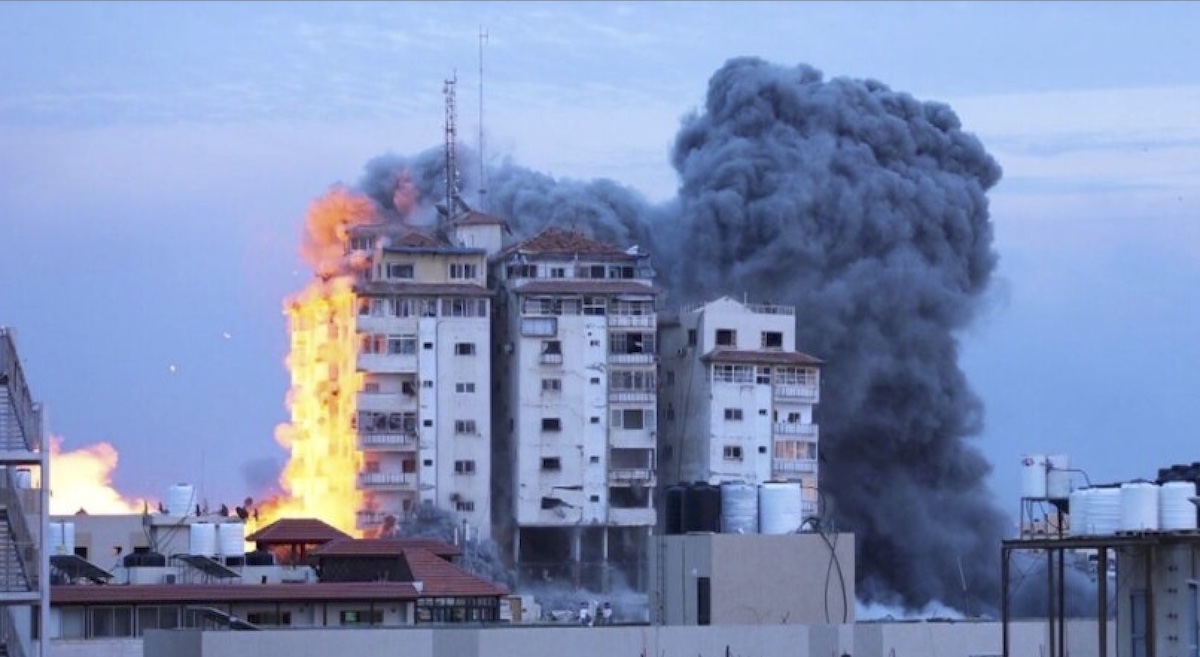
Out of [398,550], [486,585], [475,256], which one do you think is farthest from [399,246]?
[486,585]

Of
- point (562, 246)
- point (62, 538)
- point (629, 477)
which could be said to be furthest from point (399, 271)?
point (62, 538)

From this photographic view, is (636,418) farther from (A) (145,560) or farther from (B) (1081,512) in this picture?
(B) (1081,512)

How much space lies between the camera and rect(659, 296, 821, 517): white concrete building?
13888 centimetres

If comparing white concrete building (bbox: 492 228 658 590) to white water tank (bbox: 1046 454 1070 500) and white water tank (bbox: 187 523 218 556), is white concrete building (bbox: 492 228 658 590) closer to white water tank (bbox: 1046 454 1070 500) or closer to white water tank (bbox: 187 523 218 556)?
white water tank (bbox: 187 523 218 556)

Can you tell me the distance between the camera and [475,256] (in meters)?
139

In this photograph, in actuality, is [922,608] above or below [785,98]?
below

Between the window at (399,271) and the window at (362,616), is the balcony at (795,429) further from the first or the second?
the window at (362,616)

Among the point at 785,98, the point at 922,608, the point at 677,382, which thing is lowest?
the point at 922,608

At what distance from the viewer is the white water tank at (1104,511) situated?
4922 cm

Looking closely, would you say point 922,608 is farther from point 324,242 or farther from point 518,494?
point 324,242

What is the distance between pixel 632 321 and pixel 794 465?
8.80 metres

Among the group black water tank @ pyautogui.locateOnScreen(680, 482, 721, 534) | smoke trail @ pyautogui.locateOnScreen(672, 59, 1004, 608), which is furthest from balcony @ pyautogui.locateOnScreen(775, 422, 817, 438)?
black water tank @ pyautogui.locateOnScreen(680, 482, 721, 534)

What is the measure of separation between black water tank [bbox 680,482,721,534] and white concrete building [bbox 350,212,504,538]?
199 ft

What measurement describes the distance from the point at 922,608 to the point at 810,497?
20.3 ft
